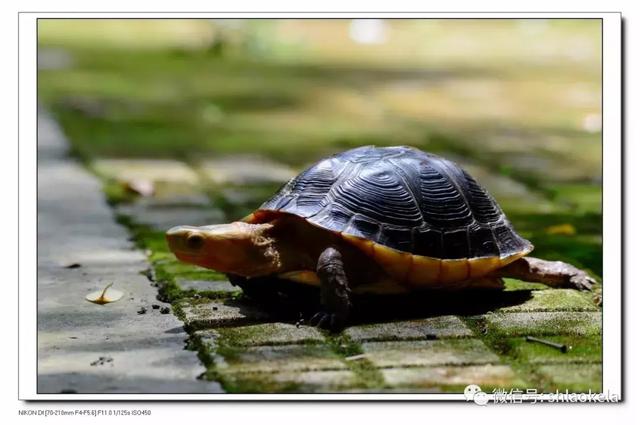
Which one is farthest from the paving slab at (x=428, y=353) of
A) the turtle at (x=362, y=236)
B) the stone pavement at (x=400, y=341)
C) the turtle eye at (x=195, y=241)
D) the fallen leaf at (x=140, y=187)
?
the fallen leaf at (x=140, y=187)

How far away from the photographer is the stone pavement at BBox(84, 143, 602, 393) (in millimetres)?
4637

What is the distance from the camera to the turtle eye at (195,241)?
5285 mm

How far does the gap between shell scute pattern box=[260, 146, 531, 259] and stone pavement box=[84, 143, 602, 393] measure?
317 mm

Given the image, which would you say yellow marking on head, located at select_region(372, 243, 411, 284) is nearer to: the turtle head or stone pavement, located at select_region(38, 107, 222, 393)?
the turtle head

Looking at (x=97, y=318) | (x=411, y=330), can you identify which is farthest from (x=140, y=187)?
(x=411, y=330)

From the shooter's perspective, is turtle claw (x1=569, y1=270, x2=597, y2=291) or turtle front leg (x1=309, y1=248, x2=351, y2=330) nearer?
turtle front leg (x1=309, y1=248, x2=351, y2=330)

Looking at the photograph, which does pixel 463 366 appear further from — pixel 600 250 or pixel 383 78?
pixel 383 78

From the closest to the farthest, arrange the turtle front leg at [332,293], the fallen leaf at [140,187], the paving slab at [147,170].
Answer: the turtle front leg at [332,293], the fallen leaf at [140,187], the paving slab at [147,170]

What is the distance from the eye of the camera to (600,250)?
22.2ft

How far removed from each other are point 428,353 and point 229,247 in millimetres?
1138

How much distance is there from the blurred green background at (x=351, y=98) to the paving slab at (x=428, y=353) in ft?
5.33

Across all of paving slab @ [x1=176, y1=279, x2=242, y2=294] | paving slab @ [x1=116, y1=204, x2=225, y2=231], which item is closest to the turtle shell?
paving slab @ [x1=176, y1=279, x2=242, y2=294]

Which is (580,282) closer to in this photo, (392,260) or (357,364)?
(392,260)

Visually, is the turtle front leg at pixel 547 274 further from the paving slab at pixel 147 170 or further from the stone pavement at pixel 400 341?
the paving slab at pixel 147 170
